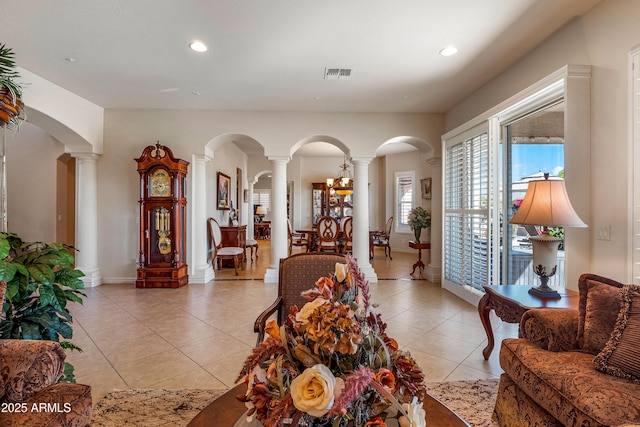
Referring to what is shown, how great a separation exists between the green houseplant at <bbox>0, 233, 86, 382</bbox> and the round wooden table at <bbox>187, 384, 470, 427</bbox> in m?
1.13

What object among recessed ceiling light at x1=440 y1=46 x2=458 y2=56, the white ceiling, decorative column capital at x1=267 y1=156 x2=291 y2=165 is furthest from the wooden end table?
decorative column capital at x1=267 y1=156 x2=291 y2=165

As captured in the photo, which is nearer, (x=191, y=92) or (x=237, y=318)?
(x=237, y=318)

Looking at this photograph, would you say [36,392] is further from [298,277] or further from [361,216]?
[361,216]

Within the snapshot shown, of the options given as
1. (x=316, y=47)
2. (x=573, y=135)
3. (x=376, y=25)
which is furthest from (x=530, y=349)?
(x=316, y=47)

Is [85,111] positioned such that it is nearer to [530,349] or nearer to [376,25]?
[376,25]

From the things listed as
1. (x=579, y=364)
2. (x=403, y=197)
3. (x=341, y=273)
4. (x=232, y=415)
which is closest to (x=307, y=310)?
(x=341, y=273)

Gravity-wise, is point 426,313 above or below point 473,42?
below

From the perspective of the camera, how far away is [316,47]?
10.4ft

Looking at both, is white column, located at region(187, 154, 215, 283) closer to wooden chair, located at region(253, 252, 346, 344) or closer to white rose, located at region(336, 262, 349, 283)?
wooden chair, located at region(253, 252, 346, 344)

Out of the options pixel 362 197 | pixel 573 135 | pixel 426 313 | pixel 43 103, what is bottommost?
pixel 426 313

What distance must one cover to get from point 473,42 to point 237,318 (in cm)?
389

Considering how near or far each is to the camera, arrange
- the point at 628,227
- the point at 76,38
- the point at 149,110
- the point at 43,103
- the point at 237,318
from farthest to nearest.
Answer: the point at 149,110 → the point at 43,103 → the point at 237,318 → the point at 76,38 → the point at 628,227

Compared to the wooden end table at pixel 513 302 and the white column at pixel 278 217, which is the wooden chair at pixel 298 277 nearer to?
the wooden end table at pixel 513 302

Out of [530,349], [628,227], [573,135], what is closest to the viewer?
[530,349]
